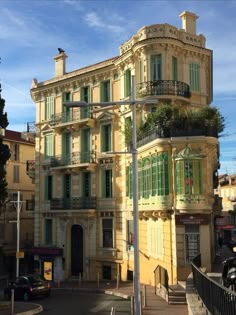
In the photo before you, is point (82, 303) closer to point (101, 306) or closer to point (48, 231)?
point (101, 306)

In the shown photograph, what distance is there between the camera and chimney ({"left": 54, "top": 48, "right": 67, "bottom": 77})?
128 feet

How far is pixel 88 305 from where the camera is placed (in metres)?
24.4

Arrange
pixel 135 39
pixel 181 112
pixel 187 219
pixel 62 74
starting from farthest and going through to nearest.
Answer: pixel 62 74
pixel 135 39
pixel 181 112
pixel 187 219

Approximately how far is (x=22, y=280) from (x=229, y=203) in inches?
2104

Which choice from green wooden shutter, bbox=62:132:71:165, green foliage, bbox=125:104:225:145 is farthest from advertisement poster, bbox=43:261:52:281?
green foliage, bbox=125:104:225:145

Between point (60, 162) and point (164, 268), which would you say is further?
point (60, 162)

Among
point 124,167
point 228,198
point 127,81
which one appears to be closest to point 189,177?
point 124,167

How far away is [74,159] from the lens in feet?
118

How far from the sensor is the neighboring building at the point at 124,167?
23891mm

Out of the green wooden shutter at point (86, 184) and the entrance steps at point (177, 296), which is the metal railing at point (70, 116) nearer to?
the green wooden shutter at point (86, 184)

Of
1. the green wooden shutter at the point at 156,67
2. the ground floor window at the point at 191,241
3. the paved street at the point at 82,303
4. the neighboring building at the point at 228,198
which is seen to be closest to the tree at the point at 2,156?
the paved street at the point at 82,303

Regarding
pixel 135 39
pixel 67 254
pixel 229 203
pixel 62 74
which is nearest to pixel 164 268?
pixel 67 254

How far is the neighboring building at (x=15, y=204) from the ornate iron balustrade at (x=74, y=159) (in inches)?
344

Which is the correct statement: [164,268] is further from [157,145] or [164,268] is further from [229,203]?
[229,203]
